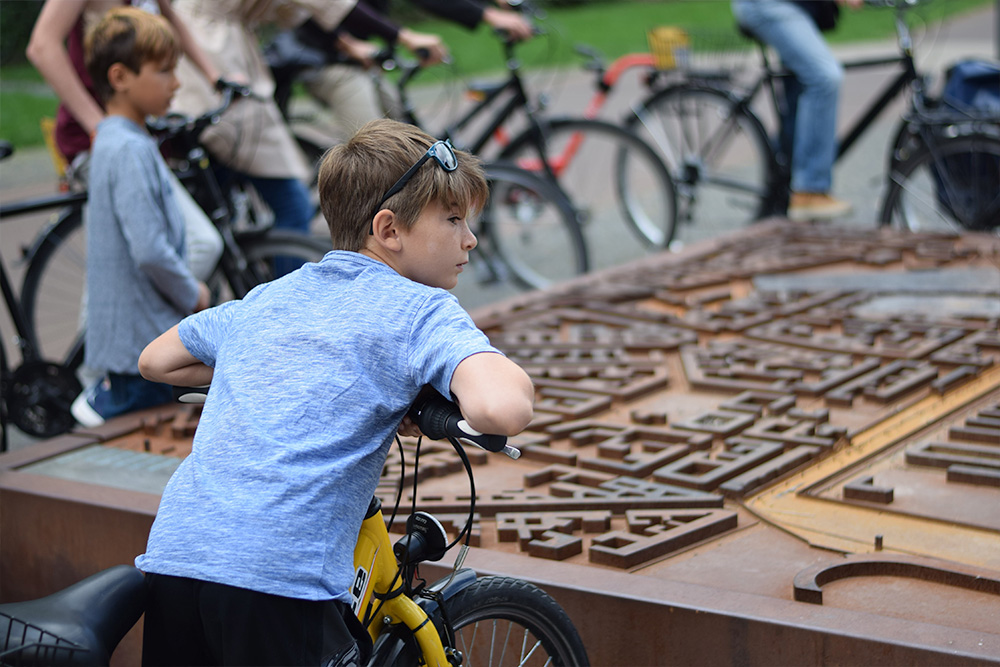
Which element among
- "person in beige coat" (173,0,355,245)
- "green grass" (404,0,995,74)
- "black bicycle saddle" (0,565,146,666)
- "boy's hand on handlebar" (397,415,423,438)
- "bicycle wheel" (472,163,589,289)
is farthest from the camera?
"green grass" (404,0,995,74)

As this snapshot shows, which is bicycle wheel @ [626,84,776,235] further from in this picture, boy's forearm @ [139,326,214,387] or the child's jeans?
boy's forearm @ [139,326,214,387]

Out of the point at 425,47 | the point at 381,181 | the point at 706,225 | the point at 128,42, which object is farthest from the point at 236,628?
the point at 706,225

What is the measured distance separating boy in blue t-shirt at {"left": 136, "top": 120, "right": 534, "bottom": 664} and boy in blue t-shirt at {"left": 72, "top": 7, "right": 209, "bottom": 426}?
6.17ft

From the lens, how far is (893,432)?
148 inches

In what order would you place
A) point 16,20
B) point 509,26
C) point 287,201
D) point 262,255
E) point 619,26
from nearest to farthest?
1. point 262,255
2. point 287,201
3. point 509,26
4. point 16,20
5. point 619,26

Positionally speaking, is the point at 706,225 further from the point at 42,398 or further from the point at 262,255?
the point at 42,398

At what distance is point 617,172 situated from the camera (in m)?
7.04

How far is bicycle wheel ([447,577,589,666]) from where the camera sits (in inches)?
87.6

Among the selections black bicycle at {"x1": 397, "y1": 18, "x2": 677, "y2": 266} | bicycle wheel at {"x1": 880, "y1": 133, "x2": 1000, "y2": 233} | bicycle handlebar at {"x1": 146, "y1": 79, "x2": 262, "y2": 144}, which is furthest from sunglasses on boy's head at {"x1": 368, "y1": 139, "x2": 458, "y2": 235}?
bicycle wheel at {"x1": 880, "y1": 133, "x2": 1000, "y2": 233}

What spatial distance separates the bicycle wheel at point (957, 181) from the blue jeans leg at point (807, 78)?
1.57ft

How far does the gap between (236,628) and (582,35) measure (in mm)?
22136

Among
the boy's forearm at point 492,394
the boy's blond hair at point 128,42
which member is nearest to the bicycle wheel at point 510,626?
the boy's forearm at point 492,394

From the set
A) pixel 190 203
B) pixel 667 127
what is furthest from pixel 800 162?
pixel 190 203

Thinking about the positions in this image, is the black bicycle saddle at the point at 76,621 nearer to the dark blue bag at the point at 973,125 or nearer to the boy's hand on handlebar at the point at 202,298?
the boy's hand on handlebar at the point at 202,298
